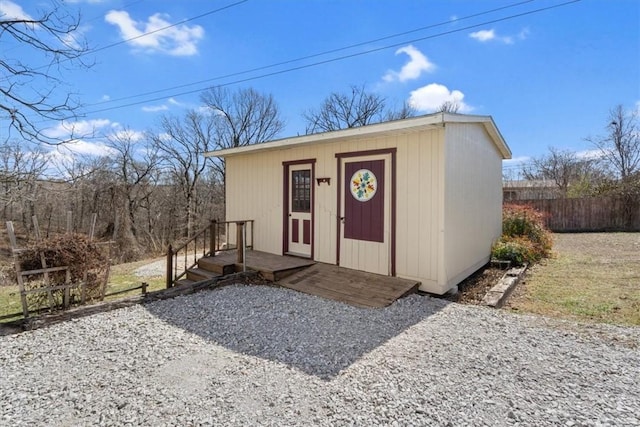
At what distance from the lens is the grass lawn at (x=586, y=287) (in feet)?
14.3

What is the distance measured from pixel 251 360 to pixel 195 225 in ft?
55.8

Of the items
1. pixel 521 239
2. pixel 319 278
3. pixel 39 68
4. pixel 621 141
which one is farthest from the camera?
pixel 621 141

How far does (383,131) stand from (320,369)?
3.41 m

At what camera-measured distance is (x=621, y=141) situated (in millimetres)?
18922

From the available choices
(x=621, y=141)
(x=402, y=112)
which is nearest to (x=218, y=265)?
(x=402, y=112)

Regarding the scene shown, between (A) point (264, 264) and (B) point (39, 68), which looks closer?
(B) point (39, 68)

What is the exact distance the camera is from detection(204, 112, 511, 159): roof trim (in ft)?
14.7

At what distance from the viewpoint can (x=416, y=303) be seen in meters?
4.50

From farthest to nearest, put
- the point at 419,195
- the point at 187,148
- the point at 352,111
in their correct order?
the point at 352,111
the point at 187,148
the point at 419,195

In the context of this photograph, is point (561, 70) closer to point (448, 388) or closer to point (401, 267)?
point (401, 267)

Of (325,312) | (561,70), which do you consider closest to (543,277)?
(325,312)

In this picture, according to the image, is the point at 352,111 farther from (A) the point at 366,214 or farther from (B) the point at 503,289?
(B) the point at 503,289

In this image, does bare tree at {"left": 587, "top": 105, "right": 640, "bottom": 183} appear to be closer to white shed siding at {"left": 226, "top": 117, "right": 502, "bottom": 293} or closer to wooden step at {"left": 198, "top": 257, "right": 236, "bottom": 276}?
white shed siding at {"left": 226, "top": 117, "right": 502, "bottom": 293}

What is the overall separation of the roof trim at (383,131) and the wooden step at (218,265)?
Result: 235cm
